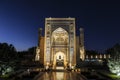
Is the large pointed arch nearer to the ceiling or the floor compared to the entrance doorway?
nearer to the ceiling

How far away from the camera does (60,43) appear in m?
35.4

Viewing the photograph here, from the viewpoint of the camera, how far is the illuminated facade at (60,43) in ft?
112

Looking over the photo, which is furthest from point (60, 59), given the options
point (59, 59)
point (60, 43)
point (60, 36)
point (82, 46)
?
point (82, 46)

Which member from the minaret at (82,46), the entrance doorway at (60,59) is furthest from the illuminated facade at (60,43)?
the entrance doorway at (60,59)

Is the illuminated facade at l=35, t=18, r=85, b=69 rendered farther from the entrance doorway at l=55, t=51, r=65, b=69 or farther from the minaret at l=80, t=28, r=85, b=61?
the entrance doorway at l=55, t=51, r=65, b=69

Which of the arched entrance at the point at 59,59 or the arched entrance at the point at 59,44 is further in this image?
the arched entrance at the point at 59,59

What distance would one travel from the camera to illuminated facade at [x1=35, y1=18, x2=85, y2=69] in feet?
112

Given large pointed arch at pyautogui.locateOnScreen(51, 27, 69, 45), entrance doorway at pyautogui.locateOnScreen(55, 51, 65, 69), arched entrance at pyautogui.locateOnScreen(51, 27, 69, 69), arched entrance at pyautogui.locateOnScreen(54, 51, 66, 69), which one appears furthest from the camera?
entrance doorway at pyautogui.locateOnScreen(55, 51, 65, 69)

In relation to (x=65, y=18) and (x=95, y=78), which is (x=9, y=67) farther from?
(x=65, y=18)

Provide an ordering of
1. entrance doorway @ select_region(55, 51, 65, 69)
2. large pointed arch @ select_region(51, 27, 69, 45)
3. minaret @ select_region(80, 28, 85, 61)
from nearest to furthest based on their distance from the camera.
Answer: large pointed arch @ select_region(51, 27, 69, 45), minaret @ select_region(80, 28, 85, 61), entrance doorway @ select_region(55, 51, 65, 69)

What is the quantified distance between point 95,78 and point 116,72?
8.63 ft

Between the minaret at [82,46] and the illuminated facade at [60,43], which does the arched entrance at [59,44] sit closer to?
the illuminated facade at [60,43]

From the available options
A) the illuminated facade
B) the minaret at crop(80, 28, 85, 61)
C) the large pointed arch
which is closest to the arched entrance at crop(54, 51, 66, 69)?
the illuminated facade

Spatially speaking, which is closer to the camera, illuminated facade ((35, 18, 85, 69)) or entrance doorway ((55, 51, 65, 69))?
illuminated facade ((35, 18, 85, 69))
